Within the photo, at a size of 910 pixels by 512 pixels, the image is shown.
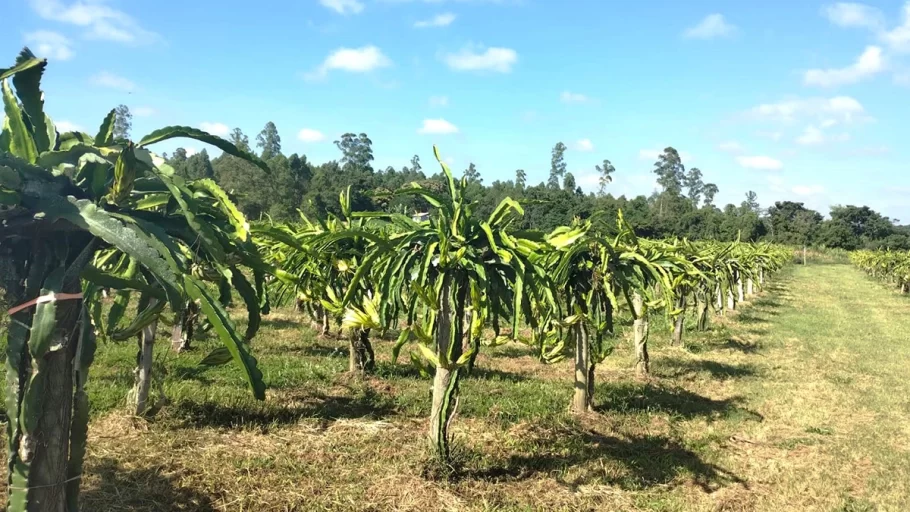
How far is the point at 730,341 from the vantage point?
12.7m

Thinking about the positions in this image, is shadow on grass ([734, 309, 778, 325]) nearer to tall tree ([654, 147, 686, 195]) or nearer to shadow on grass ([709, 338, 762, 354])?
shadow on grass ([709, 338, 762, 354])

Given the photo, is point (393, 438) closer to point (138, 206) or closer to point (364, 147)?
point (138, 206)

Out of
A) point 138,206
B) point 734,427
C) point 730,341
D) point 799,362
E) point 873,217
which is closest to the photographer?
point 138,206

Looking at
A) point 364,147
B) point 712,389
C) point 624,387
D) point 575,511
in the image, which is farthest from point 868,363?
point 364,147

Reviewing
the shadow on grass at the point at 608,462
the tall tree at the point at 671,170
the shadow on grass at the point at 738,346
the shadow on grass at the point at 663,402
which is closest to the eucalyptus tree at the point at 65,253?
the shadow on grass at the point at 608,462

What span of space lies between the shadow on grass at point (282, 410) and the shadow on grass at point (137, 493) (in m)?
1.11

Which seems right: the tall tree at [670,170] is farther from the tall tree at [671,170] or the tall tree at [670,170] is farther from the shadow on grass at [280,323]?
the shadow on grass at [280,323]

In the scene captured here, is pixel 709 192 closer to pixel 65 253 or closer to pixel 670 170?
pixel 670 170

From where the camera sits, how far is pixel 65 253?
2.08 m

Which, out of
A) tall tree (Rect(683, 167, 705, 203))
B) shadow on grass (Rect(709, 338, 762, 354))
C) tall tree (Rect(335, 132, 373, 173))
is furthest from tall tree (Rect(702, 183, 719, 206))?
shadow on grass (Rect(709, 338, 762, 354))

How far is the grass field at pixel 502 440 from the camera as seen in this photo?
4.27 metres

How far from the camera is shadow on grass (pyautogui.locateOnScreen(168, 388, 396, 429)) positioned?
5476 mm

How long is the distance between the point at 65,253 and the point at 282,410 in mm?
4239

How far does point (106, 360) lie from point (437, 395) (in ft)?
18.1
